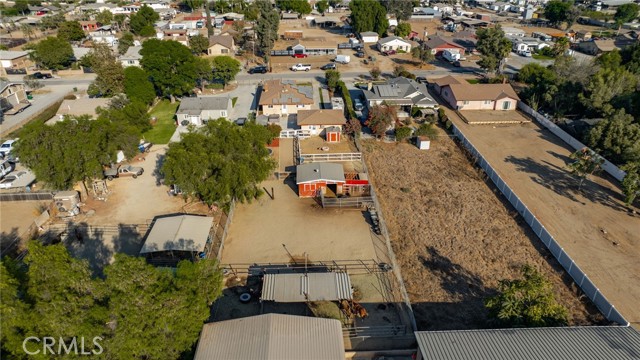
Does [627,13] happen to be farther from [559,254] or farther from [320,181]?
[320,181]

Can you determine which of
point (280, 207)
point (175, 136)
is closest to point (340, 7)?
point (175, 136)

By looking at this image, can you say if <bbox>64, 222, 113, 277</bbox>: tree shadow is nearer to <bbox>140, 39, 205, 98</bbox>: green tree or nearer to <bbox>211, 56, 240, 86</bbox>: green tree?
<bbox>140, 39, 205, 98</bbox>: green tree

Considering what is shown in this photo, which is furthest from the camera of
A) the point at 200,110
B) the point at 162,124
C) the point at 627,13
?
the point at 627,13

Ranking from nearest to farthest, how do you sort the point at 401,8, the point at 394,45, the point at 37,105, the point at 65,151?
the point at 65,151
the point at 37,105
the point at 394,45
the point at 401,8

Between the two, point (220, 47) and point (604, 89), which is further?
point (220, 47)

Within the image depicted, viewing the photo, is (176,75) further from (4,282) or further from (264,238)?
(4,282)

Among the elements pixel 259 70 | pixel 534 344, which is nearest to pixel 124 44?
pixel 259 70

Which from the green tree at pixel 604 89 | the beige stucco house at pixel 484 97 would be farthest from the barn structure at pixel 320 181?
the green tree at pixel 604 89
